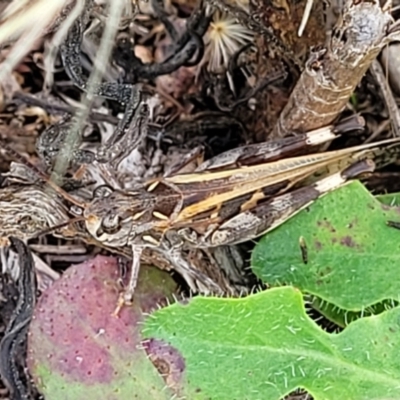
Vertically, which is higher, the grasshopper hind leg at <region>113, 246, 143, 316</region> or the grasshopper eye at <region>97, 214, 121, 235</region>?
the grasshopper eye at <region>97, 214, 121, 235</region>

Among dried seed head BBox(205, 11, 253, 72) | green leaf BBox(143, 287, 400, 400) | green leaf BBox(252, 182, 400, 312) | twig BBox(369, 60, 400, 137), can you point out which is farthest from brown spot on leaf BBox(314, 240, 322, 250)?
dried seed head BBox(205, 11, 253, 72)

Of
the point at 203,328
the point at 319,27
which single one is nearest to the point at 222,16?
the point at 319,27

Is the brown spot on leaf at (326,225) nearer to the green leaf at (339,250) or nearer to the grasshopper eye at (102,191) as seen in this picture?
the green leaf at (339,250)

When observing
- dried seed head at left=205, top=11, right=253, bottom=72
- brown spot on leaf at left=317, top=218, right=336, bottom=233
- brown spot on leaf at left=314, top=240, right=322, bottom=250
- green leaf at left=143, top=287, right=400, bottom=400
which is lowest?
green leaf at left=143, top=287, right=400, bottom=400

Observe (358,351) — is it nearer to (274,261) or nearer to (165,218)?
(274,261)

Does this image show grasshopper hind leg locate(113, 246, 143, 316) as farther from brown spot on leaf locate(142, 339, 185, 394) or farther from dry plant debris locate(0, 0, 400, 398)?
brown spot on leaf locate(142, 339, 185, 394)

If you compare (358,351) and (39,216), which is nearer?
(358,351)
